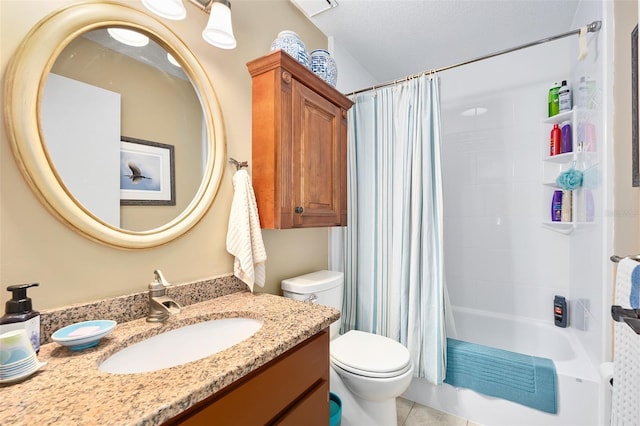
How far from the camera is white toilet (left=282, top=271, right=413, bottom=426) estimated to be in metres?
1.30

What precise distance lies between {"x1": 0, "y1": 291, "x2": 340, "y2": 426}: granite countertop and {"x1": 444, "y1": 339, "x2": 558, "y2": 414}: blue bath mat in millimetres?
1247

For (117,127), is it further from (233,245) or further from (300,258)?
(300,258)

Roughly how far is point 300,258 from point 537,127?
2.05 meters

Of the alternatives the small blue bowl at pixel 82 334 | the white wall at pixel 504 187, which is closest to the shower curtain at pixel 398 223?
the white wall at pixel 504 187

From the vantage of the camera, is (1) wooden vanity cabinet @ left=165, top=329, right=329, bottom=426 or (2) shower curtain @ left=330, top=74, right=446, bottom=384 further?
(2) shower curtain @ left=330, top=74, right=446, bottom=384

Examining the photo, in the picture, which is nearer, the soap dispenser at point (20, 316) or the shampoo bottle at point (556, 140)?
the soap dispenser at point (20, 316)

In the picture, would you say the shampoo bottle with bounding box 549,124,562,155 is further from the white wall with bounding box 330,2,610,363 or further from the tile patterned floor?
the tile patterned floor

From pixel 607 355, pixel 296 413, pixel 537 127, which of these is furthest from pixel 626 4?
pixel 296 413

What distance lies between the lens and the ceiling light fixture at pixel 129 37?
36.6 inches

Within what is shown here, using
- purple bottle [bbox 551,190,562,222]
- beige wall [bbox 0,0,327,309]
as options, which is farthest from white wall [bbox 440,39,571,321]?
beige wall [bbox 0,0,327,309]

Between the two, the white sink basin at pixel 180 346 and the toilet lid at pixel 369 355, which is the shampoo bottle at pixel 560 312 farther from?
the white sink basin at pixel 180 346

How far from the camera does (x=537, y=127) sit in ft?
7.16

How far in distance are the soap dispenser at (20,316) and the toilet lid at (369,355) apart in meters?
1.13

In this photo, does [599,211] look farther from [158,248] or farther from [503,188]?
[158,248]
